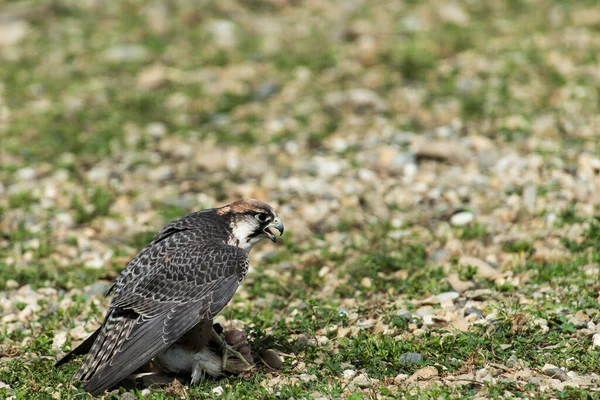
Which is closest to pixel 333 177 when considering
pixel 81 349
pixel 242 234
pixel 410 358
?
pixel 242 234

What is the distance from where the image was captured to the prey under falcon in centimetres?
578

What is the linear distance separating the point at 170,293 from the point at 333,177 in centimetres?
399

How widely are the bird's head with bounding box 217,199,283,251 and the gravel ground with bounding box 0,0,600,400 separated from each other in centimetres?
74

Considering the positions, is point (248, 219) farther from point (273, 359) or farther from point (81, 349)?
point (81, 349)

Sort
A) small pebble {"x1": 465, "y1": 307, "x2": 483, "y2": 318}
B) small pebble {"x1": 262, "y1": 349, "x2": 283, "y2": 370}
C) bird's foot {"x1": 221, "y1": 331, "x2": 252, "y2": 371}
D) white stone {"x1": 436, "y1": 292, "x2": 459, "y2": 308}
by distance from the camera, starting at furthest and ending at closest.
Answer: white stone {"x1": 436, "y1": 292, "x2": 459, "y2": 308} → small pebble {"x1": 465, "y1": 307, "x2": 483, "y2": 318} → small pebble {"x1": 262, "y1": 349, "x2": 283, "y2": 370} → bird's foot {"x1": 221, "y1": 331, "x2": 252, "y2": 371}

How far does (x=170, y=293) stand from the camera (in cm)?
602

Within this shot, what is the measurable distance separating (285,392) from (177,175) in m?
4.80

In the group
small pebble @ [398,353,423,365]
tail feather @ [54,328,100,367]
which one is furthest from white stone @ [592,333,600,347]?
tail feather @ [54,328,100,367]

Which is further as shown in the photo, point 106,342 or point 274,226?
point 274,226

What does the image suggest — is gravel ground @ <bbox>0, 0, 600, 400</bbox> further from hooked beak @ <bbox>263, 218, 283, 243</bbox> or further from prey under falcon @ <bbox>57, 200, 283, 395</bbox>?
hooked beak @ <bbox>263, 218, 283, 243</bbox>

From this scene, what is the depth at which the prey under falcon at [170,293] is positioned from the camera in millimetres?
5781

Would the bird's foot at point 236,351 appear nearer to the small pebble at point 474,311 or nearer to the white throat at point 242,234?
the white throat at point 242,234

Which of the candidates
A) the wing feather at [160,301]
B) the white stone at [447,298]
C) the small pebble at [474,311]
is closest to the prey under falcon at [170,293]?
the wing feather at [160,301]

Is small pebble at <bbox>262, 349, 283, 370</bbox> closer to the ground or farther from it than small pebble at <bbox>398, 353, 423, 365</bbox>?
closer to the ground
